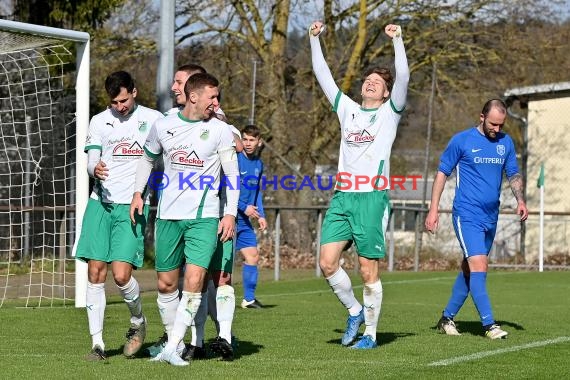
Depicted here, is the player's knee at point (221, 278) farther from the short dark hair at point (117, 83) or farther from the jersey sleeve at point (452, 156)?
the jersey sleeve at point (452, 156)

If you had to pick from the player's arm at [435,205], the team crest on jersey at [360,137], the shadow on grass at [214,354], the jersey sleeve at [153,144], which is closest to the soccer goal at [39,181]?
the shadow on grass at [214,354]

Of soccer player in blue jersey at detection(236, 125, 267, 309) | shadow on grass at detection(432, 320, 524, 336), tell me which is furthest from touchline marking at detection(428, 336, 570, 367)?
soccer player in blue jersey at detection(236, 125, 267, 309)

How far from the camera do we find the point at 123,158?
8461 millimetres

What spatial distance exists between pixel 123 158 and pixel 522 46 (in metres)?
18.4

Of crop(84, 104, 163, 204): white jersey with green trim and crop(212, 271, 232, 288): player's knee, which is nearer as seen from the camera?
crop(212, 271, 232, 288): player's knee

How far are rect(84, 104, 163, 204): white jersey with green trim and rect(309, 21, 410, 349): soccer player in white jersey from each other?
4.82 ft

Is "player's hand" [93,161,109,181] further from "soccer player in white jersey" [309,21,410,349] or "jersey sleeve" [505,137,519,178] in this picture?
"jersey sleeve" [505,137,519,178]

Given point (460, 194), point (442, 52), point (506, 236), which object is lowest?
point (506, 236)

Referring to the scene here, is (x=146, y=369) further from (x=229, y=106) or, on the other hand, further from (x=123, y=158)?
(x=229, y=106)

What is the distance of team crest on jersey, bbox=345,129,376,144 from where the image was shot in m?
8.74

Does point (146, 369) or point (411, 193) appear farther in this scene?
point (411, 193)

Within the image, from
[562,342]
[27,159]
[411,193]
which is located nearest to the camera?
[562,342]

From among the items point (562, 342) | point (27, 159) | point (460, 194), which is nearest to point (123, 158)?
point (460, 194)

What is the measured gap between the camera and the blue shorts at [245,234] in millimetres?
13664
